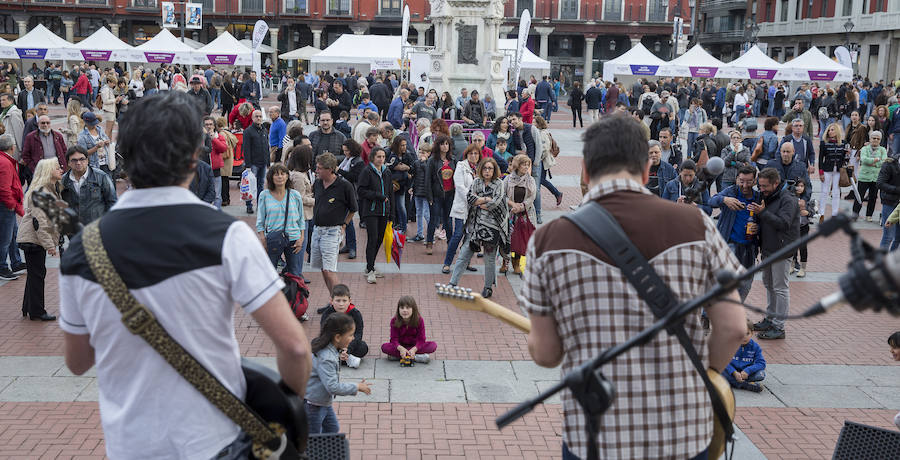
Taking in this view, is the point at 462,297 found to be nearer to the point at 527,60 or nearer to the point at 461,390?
the point at 461,390

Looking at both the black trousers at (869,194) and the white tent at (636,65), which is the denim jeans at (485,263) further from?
the white tent at (636,65)

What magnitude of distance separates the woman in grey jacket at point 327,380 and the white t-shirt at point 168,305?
3.09 metres

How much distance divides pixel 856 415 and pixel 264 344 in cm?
514

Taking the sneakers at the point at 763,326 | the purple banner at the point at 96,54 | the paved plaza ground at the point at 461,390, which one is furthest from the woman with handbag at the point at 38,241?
the purple banner at the point at 96,54

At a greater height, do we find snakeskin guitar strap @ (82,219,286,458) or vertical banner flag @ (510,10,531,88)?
vertical banner flag @ (510,10,531,88)

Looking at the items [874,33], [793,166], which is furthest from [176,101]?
[874,33]

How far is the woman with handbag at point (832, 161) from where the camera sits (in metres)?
14.2

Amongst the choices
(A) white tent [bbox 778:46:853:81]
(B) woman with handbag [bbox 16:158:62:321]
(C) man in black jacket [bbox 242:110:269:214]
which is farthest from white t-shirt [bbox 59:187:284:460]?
(A) white tent [bbox 778:46:853:81]

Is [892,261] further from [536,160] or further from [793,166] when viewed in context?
[536,160]

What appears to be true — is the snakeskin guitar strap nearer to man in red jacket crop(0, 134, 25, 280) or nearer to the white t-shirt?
the white t-shirt

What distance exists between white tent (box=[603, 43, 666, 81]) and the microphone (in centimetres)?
3183

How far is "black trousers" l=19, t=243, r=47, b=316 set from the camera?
28.0ft

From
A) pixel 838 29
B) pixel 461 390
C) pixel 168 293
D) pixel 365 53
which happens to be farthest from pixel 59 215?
pixel 838 29

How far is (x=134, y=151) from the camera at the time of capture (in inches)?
93.3
